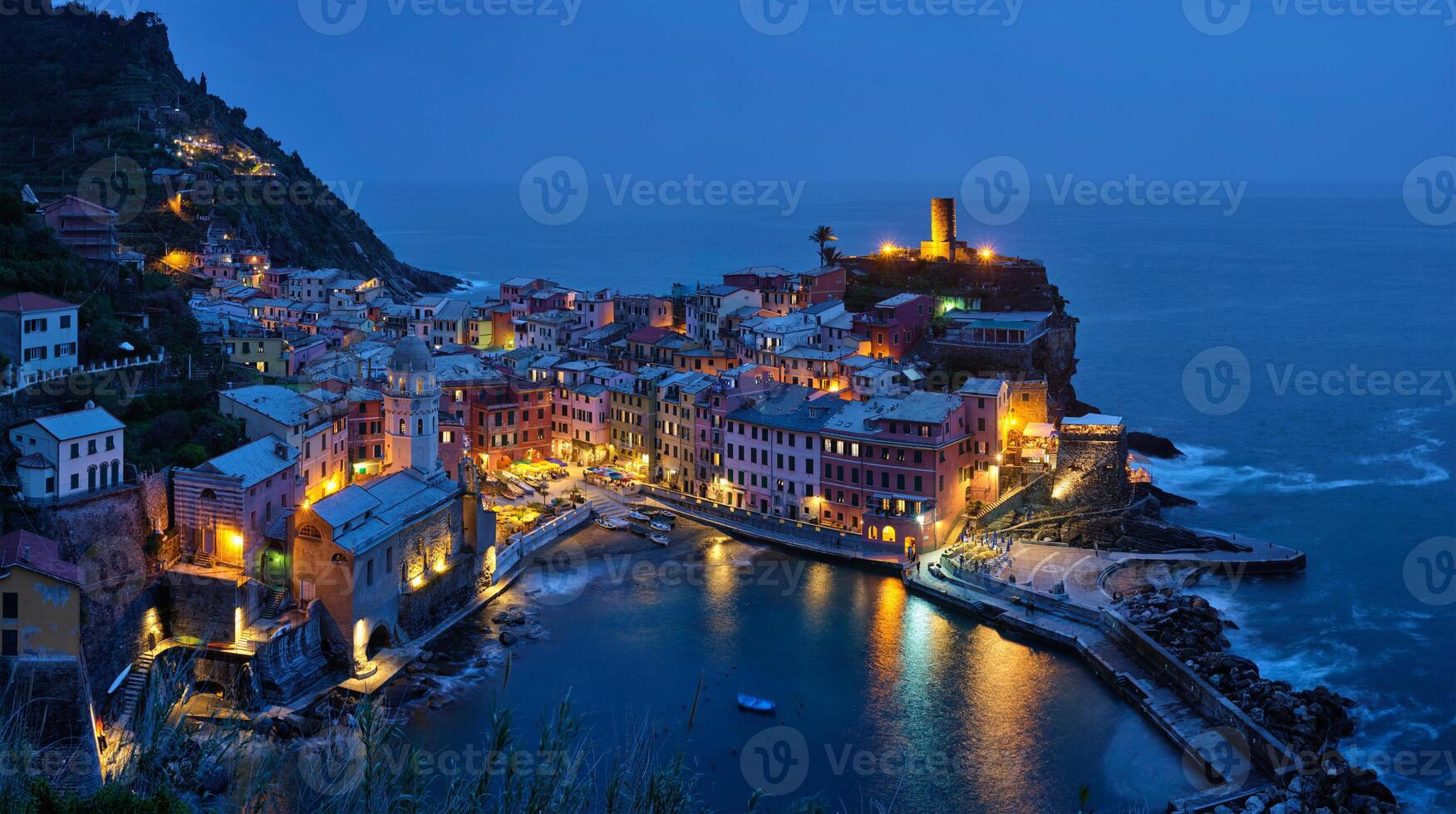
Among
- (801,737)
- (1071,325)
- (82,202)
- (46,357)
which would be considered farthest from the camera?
(1071,325)

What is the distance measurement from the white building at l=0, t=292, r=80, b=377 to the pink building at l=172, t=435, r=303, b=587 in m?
4.90

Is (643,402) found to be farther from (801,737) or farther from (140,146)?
(140,146)

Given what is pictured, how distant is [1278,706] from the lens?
2628cm

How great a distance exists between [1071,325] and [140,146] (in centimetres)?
4911

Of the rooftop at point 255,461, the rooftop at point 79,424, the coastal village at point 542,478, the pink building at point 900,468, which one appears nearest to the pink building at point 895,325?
the coastal village at point 542,478

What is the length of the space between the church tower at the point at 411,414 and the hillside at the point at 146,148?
3016cm

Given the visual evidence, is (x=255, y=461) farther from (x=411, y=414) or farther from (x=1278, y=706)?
(x=1278, y=706)

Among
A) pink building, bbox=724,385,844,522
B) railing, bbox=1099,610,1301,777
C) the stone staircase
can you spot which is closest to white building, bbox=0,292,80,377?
the stone staircase

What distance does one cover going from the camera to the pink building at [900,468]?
37.6 metres

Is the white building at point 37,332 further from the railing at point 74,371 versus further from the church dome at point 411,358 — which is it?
the church dome at point 411,358

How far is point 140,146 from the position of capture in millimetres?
69562

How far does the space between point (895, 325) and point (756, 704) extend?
2347 cm

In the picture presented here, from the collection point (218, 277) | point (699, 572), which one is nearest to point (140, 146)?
point (218, 277)

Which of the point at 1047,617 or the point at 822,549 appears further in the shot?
the point at 822,549
